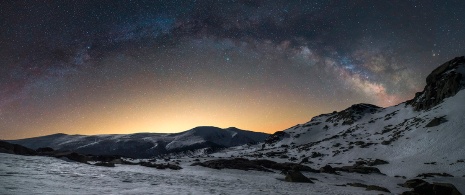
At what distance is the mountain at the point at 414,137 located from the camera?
50003mm

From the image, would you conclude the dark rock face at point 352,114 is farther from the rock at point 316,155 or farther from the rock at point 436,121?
the rock at point 436,121

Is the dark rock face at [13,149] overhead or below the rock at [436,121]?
below

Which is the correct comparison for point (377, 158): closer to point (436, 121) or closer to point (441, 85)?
point (436, 121)

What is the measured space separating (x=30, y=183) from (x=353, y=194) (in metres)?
21.6

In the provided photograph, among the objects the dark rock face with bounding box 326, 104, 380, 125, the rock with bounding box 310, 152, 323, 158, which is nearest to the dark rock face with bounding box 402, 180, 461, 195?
the rock with bounding box 310, 152, 323, 158

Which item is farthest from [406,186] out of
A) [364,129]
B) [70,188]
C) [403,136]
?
[364,129]

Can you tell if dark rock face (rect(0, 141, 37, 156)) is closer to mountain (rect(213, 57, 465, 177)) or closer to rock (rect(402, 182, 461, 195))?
rock (rect(402, 182, 461, 195))

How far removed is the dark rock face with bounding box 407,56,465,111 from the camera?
271 feet

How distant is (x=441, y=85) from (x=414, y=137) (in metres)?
35.3

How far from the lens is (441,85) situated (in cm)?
8744

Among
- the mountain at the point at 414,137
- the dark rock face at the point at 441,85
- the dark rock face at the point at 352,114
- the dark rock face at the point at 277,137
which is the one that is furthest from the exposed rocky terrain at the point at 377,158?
the dark rock face at the point at 277,137

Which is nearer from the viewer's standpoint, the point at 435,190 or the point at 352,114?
the point at 435,190

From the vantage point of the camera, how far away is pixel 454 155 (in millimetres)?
48344

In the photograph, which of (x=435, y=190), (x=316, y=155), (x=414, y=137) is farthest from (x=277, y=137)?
(x=435, y=190)
